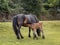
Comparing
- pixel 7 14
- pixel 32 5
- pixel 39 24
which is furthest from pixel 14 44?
pixel 32 5

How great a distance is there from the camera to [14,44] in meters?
11.2

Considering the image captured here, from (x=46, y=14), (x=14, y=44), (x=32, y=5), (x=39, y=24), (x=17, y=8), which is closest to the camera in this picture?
(x=14, y=44)

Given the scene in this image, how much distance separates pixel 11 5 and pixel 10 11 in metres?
2.21

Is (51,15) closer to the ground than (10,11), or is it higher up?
closer to the ground

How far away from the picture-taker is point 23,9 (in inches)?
1442

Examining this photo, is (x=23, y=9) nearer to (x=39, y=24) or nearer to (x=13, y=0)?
(x=13, y=0)

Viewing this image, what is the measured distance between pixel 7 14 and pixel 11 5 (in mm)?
2643

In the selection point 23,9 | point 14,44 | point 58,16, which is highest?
point 14,44

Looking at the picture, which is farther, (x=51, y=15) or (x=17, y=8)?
(x=51, y=15)

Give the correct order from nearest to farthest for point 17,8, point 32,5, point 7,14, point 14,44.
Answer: point 14,44 < point 7,14 < point 17,8 < point 32,5

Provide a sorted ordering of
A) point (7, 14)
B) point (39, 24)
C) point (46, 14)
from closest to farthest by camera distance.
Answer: point (39, 24) → point (7, 14) → point (46, 14)

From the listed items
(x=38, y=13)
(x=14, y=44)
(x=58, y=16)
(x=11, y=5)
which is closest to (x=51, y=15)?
(x=58, y=16)

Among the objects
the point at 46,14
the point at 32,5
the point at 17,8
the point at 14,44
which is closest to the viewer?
the point at 14,44

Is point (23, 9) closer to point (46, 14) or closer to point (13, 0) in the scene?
point (13, 0)
